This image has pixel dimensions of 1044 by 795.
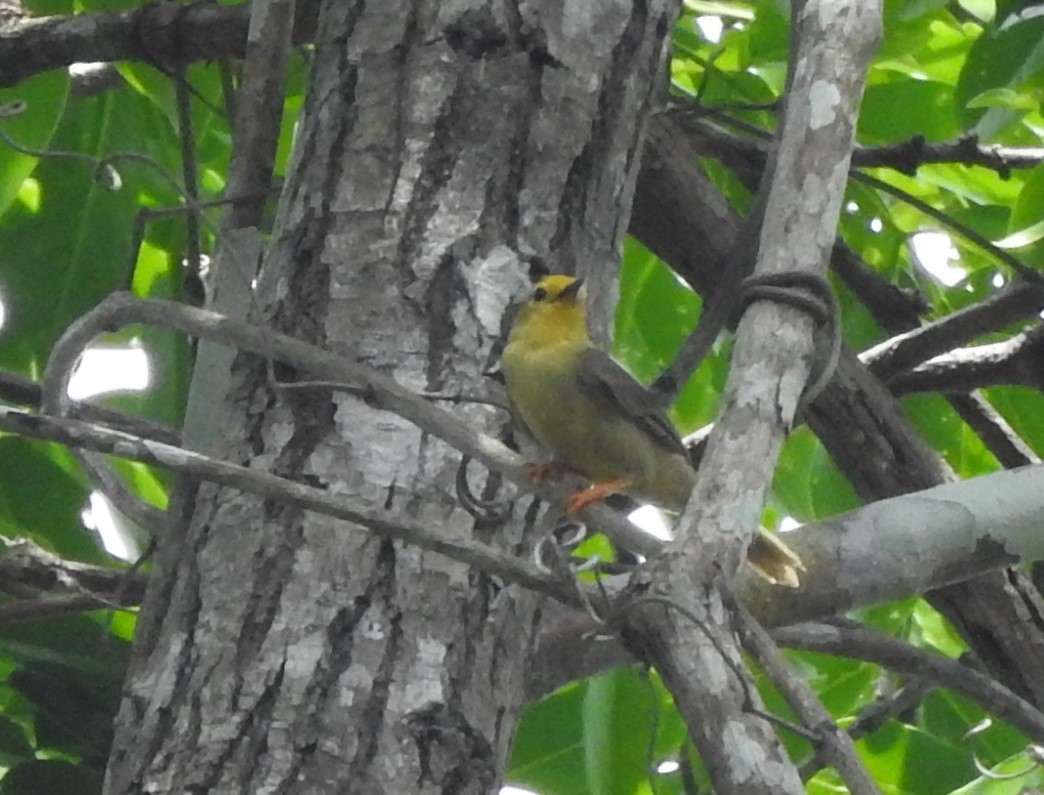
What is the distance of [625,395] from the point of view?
8.68 feet

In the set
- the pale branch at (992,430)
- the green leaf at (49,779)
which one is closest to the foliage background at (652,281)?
the green leaf at (49,779)

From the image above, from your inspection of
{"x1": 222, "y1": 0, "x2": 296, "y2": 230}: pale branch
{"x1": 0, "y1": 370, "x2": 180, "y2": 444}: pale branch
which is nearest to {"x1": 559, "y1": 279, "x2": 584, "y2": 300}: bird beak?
{"x1": 222, "y1": 0, "x2": 296, "y2": 230}: pale branch

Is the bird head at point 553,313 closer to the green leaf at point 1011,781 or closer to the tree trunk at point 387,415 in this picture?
the tree trunk at point 387,415

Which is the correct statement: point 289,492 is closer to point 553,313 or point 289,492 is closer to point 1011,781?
point 553,313

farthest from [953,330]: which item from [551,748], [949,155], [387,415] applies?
[387,415]

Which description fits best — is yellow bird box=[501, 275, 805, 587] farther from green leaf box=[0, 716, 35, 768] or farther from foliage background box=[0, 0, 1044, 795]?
green leaf box=[0, 716, 35, 768]

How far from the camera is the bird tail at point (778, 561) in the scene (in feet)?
6.54

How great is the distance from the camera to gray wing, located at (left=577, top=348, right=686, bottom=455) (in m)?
2.59

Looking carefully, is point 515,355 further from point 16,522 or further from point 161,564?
point 16,522

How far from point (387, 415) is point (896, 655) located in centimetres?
90

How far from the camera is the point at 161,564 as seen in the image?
2.06 meters

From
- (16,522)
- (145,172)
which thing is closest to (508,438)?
(16,522)

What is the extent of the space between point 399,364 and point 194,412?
1.38 feet

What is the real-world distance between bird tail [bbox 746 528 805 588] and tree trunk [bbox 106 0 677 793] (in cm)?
31
